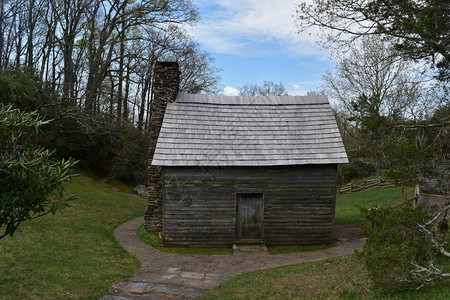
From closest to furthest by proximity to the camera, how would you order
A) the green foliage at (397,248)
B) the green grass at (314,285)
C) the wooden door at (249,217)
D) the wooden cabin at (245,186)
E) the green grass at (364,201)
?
1. the green foliage at (397,248)
2. the green grass at (314,285)
3. the wooden cabin at (245,186)
4. the wooden door at (249,217)
5. the green grass at (364,201)

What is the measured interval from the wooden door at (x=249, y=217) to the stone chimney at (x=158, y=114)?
→ 3864mm

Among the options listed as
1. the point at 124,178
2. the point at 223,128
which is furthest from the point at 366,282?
the point at 124,178

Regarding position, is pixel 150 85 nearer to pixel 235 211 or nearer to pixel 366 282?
pixel 235 211

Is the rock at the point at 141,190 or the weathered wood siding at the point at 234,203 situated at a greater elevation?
the weathered wood siding at the point at 234,203

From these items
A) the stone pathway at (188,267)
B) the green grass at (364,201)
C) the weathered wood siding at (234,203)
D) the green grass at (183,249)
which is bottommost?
the green grass at (183,249)

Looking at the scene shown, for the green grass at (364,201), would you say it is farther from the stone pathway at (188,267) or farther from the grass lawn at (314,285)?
the grass lawn at (314,285)

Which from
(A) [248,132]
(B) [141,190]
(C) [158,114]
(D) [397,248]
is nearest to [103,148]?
(B) [141,190]

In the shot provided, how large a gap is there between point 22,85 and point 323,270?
66.8 ft

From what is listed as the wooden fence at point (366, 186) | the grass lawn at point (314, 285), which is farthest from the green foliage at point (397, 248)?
the wooden fence at point (366, 186)

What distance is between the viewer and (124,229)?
52.6ft

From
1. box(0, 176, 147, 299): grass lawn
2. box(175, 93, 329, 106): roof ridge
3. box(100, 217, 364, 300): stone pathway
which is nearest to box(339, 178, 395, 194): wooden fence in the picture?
box(175, 93, 329, 106): roof ridge

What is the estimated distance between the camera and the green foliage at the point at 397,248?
5926mm

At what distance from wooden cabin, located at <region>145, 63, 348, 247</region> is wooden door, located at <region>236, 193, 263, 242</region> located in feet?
0.12

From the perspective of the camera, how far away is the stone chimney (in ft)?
49.7
